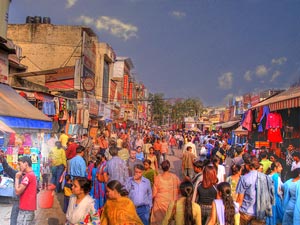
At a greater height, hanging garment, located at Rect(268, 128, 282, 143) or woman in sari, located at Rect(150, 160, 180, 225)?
hanging garment, located at Rect(268, 128, 282, 143)

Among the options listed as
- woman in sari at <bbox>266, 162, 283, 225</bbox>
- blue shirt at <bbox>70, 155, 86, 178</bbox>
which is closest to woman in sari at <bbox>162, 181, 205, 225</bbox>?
woman in sari at <bbox>266, 162, 283, 225</bbox>

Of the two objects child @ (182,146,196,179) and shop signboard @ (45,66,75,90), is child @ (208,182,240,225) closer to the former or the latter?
child @ (182,146,196,179)

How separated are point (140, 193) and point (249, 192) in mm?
1763

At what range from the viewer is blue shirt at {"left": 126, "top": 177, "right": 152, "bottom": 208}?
6.02 metres

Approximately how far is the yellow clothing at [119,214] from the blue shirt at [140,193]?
1.72 metres

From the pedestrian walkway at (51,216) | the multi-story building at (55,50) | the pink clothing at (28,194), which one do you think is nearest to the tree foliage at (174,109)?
the multi-story building at (55,50)

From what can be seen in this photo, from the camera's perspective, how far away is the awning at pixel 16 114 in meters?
9.07

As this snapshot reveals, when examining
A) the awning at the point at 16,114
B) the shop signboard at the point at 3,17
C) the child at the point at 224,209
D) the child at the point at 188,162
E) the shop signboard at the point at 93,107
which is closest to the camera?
the child at the point at 224,209

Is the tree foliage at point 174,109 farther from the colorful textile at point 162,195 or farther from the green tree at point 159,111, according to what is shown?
the colorful textile at point 162,195

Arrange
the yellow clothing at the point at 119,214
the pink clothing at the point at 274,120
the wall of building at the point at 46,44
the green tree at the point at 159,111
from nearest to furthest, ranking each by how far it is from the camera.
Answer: the yellow clothing at the point at 119,214 < the pink clothing at the point at 274,120 < the wall of building at the point at 46,44 < the green tree at the point at 159,111

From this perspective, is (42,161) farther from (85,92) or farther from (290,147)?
(85,92)

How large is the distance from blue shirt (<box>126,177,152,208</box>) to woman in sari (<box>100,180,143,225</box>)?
166cm

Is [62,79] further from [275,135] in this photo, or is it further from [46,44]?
[275,135]

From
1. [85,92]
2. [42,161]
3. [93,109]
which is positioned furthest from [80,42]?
[42,161]
